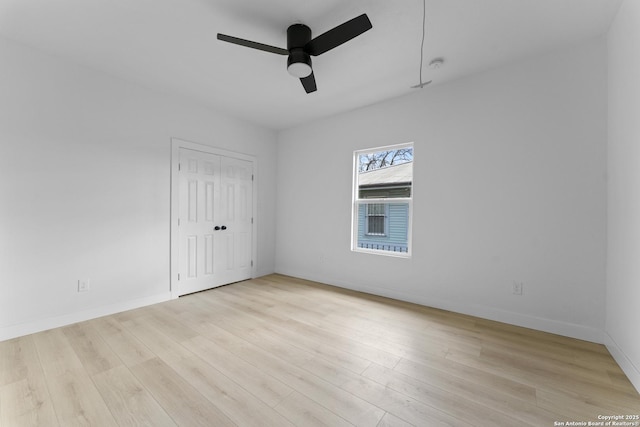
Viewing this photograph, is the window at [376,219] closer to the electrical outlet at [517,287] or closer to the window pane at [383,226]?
the window pane at [383,226]

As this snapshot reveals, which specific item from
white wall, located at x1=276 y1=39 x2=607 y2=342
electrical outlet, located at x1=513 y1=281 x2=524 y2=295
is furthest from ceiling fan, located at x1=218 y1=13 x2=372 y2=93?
electrical outlet, located at x1=513 y1=281 x2=524 y2=295

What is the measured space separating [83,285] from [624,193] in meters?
5.03

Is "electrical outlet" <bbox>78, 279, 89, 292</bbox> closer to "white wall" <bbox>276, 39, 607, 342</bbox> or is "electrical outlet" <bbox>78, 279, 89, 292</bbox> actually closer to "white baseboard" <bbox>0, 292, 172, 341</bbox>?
"white baseboard" <bbox>0, 292, 172, 341</bbox>

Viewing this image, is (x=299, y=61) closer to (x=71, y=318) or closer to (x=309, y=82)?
(x=309, y=82)

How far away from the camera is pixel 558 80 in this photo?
2.46 m

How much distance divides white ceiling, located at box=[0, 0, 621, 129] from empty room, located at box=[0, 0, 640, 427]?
0.08 ft

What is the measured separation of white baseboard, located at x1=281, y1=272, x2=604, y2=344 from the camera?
2.35 m

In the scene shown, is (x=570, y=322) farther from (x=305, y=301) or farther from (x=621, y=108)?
(x=305, y=301)

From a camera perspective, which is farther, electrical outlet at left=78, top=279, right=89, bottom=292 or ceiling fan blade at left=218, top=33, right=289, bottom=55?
electrical outlet at left=78, top=279, right=89, bottom=292

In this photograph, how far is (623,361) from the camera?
1901 mm

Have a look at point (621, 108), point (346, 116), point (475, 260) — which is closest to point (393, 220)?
point (475, 260)

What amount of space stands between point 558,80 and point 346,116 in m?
2.45

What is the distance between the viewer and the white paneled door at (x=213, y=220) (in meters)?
3.62

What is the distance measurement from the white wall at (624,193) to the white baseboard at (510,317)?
0.14 meters
